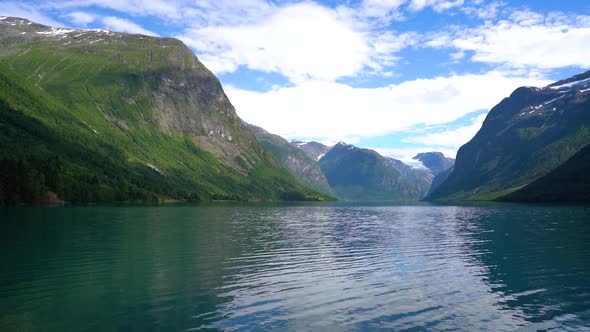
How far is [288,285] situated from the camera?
3409cm

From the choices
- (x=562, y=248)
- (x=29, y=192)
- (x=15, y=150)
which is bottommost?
(x=562, y=248)

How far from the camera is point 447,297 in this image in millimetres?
30812

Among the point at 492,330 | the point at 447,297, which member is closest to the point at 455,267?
the point at 447,297

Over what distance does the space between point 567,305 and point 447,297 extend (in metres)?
7.69

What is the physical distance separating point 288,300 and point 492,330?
1292 centimetres

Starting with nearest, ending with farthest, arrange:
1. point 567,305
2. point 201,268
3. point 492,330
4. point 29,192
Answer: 1. point 492,330
2. point 567,305
3. point 201,268
4. point 29,192

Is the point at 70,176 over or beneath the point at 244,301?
over

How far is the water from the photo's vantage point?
81.6ft

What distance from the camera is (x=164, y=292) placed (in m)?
31.2

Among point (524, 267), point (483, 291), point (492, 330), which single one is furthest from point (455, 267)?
point (492, 330)

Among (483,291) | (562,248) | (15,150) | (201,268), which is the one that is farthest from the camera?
(15,150)

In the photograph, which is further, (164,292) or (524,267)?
(524,267)

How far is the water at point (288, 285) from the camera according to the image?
81.6 ft

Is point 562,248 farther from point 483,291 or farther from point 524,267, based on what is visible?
point 483,291
